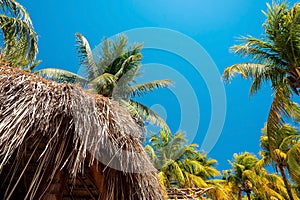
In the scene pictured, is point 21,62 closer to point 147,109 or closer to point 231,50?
point 231,50

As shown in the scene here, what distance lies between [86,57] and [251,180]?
13.9 metres

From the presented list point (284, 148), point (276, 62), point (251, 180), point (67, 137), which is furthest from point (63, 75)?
point (251, 180)

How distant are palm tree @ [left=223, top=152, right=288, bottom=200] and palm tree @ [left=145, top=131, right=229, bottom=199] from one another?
226cm

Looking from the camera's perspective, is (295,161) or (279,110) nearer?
(279,110)

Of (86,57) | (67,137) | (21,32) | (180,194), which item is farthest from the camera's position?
(86,57)

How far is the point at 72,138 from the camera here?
2.76 metres

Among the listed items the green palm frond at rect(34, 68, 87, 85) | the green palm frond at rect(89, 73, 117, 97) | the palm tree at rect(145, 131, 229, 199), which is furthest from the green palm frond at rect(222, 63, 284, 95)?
the palm tree at rect(145, 131, 229, 199)

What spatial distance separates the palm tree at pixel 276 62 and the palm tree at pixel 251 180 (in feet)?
31.8

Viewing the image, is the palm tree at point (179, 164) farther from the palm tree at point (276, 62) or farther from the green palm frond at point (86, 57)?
the palm tree at point (276, 62)

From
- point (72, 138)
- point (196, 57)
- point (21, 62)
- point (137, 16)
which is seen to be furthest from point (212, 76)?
point (137, 16)

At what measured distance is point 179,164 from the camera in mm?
16828

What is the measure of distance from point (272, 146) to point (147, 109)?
19.2 ft

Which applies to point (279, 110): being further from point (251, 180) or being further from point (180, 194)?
point (251, 180)

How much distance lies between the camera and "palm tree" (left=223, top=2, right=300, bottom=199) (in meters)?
7.86
